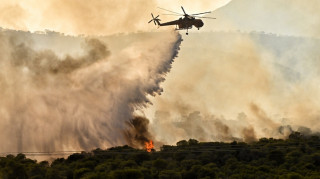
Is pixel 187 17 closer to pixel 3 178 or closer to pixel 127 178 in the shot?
pixel 127 178

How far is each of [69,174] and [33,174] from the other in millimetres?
10576

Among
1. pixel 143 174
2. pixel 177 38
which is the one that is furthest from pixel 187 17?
pixel 143 174

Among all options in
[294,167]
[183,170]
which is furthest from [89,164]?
[294,167]

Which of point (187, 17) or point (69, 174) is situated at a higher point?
point (187, 17)

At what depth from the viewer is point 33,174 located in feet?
588

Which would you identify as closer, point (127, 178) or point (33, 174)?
point (127, 178)

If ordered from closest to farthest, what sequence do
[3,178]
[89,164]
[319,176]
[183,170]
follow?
[319,176] < [3,178] < [183,170] < [89,164]

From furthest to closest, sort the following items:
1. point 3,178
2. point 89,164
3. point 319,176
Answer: point 89,164 → point 3,178 → point 319,176

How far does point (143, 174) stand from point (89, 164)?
3254 centimetres

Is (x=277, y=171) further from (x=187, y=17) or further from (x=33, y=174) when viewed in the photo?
(x=33, y=174)

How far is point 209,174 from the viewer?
180 meters

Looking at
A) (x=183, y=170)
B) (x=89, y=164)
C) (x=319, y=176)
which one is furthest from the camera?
(x=89, y=164)

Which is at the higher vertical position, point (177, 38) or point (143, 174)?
point (177, 38)

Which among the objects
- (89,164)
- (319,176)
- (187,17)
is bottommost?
(319,176)
